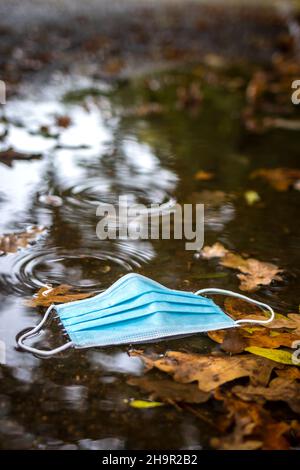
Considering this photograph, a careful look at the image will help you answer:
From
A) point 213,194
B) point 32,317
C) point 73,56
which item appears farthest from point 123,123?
point 32,317

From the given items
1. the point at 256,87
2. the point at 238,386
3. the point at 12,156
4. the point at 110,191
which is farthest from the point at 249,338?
the point at 256,87

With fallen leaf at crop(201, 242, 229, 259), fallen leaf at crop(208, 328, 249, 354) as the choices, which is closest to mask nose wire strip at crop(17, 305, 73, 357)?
fallen leaf at crop(208, 328, 249, 354)

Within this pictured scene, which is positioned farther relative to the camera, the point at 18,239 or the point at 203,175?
the point at 203,175

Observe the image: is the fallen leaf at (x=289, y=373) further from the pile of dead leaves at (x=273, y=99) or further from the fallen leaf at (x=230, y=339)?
the pile of dead leaves at (x=273, y=99)

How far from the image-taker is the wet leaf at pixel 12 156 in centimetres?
402

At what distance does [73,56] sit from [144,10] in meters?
2.80

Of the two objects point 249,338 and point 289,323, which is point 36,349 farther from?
point 289,323

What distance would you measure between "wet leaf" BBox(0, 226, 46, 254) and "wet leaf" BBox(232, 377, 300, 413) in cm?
132

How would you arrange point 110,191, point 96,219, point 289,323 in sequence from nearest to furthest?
point 289,323, point 96,219, point 110,191

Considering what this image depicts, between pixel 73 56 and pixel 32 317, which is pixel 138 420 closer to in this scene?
pixel 32 317

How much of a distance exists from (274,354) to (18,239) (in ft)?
4.50

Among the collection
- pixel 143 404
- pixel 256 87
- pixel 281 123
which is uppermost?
pixel 256 87

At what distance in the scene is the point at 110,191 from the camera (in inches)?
141

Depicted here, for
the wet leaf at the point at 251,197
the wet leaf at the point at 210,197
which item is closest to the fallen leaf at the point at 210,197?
the wet leaf at the point at 210,197
